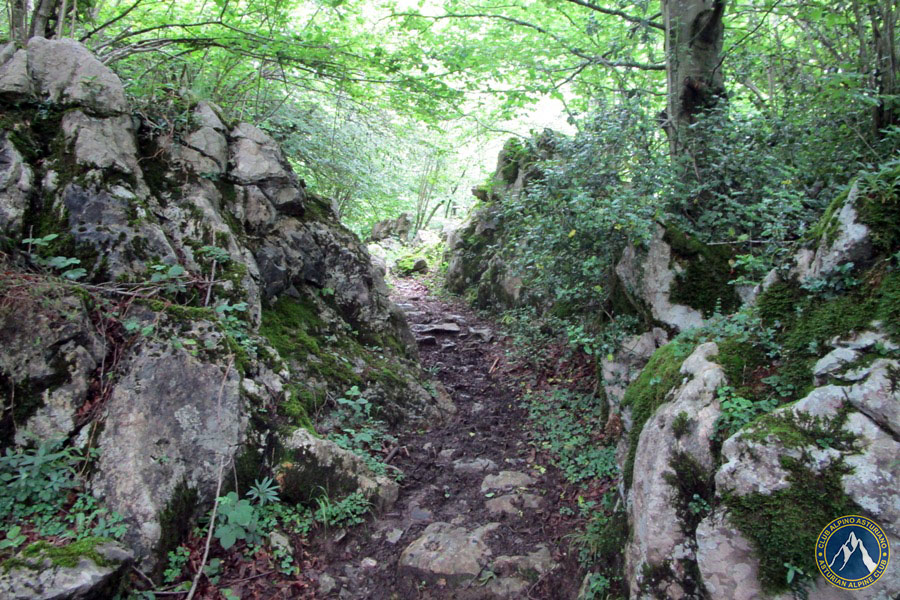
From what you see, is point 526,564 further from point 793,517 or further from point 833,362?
point 833,362

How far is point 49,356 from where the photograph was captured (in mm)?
3779

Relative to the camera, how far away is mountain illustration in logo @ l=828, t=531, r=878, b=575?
225 cm

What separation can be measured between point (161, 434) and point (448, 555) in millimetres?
2423

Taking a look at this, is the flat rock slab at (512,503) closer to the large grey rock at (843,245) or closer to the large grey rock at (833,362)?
the large grey rock at (833,362)

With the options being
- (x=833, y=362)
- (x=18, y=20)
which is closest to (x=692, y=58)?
(x=833, y=362)

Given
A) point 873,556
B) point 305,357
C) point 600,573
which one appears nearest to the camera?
point 873,556

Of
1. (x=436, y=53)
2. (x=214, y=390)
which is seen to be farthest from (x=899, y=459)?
(x=436, y=53)

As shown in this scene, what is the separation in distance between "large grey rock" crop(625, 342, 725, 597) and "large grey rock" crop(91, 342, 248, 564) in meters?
3.09

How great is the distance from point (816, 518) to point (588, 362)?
15.3 feet

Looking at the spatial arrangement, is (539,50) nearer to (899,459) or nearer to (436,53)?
(436,53)

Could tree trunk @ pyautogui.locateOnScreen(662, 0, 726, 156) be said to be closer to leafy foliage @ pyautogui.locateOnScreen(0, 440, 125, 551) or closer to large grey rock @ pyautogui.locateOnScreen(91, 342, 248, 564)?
large grey rock @ pyautogui.locateOnScreen(91, 342, 248, 564)

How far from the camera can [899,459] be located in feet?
7.71

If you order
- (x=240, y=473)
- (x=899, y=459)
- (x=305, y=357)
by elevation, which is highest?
(x=899, y=459)

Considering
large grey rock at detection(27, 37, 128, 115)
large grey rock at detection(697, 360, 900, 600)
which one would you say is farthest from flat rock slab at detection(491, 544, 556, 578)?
large grey rock at detection(27, 37, 128, 115)
